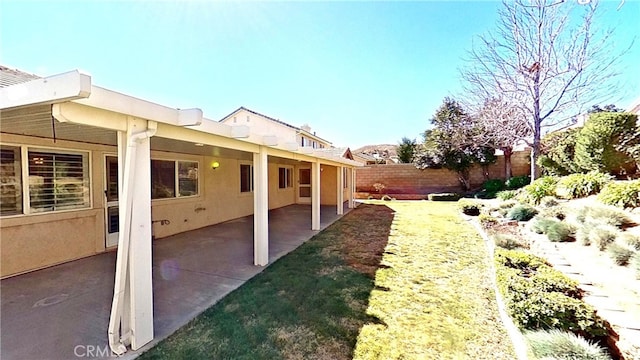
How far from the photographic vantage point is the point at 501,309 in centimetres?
407

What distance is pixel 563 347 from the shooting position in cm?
270

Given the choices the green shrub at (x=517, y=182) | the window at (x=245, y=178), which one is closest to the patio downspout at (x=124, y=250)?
the window at (x=245, y=178)

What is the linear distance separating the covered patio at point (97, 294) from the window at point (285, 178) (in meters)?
8.23

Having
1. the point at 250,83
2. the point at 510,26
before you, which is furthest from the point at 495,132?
the point at 250,83

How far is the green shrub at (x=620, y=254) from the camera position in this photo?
443 centimetres

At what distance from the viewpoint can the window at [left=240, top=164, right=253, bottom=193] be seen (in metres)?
12.2

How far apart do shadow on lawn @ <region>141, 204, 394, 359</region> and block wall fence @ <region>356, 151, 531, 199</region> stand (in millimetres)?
16152

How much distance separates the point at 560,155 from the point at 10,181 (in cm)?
1948

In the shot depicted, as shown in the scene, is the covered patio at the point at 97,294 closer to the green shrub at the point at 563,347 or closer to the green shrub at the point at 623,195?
the green shrub at the point at 563,347

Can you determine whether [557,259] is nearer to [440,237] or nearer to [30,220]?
[440,237]

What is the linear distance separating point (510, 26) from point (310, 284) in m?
15.8

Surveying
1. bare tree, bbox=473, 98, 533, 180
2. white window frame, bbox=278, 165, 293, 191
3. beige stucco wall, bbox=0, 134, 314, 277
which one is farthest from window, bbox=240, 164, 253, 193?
bare tree, bbox=473, 98, 533, 180

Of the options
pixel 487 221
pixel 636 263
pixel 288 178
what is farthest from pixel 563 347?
pixel 288 178

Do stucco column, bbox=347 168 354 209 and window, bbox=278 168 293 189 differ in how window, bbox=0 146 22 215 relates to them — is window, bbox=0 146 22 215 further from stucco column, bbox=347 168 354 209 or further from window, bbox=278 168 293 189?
stucco column, bbox=347 168 354 209
